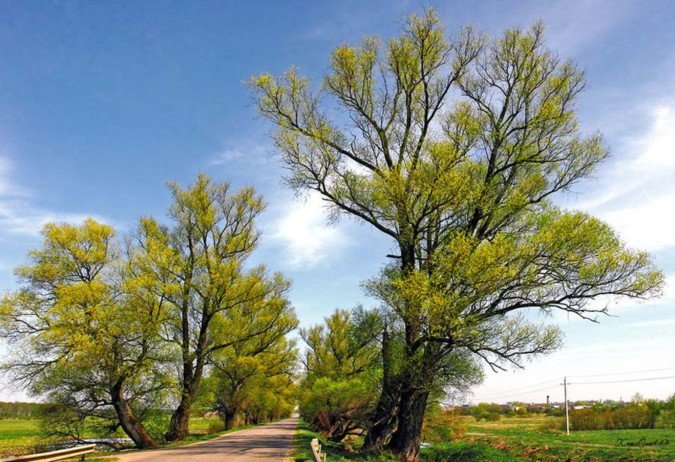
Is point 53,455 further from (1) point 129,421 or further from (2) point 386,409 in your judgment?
(2) point 386,409

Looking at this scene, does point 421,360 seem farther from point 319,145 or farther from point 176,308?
point 176,308

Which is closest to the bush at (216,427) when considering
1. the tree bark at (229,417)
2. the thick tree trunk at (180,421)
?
the tree bark at (229,417)

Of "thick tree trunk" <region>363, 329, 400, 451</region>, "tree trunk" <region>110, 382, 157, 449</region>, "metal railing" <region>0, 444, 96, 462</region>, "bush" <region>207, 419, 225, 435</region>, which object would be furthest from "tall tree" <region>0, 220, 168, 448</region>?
"bush" <region>207, 419, 225, 435</region>

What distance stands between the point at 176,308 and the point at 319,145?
14.2 m

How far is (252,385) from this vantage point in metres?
46.6

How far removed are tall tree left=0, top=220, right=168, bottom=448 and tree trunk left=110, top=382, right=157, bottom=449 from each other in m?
0.05

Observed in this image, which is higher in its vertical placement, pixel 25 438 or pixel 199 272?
pixel 199 272

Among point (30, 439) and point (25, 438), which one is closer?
point (30, 439)

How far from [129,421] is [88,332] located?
5.22 meters

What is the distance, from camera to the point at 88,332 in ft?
76.5

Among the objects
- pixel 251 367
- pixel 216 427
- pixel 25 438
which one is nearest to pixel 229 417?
pixel 216 427

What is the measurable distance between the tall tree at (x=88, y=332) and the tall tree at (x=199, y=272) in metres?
1.81

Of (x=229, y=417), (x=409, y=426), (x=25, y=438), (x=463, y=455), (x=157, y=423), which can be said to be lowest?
(x=25, y=438)

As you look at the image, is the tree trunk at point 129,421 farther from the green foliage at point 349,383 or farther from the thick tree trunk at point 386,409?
the thick tree trunk at point 386,409
